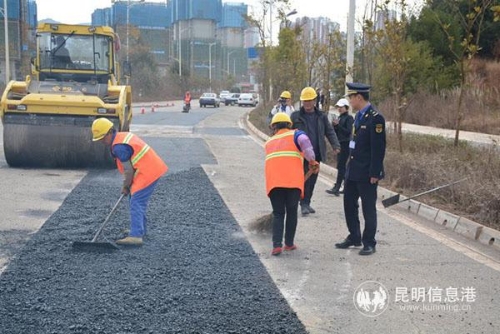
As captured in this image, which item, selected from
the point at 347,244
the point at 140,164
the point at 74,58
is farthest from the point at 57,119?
the point at 347,244

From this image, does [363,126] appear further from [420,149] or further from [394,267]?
[420,149]

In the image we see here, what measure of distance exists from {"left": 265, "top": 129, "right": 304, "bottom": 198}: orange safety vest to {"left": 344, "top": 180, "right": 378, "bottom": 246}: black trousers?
61 cm

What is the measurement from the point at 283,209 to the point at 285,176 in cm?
38

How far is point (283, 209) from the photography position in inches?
264

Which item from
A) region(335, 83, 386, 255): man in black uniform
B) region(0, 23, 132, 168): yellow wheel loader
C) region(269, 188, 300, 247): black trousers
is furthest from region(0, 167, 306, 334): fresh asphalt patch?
region(0, 23, 132, 168): yellow wheel loader

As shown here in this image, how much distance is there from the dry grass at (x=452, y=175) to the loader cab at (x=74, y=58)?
262 inches

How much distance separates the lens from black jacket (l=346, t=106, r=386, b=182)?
6.52 m

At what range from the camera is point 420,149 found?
12836 millimetres

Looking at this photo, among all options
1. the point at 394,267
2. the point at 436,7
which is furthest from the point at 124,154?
the point at 436,7

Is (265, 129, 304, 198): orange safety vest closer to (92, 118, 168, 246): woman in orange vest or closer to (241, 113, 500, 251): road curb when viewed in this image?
(92, 118, 168, 246): woman in orange vest

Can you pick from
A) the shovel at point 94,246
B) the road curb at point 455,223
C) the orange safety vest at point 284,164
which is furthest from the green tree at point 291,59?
the shovel at point 94,246

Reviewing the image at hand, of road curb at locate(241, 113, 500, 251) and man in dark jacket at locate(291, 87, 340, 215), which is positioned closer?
road curb at locate(241, 113, 500, 251)

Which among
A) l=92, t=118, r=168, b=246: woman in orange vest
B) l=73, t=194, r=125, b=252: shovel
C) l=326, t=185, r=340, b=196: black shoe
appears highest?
l=92, t=118, r=168, b=246: woman in orange vest

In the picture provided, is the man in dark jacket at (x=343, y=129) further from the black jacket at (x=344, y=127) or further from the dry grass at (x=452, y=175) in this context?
the dry grass at (x=452, y=175)
